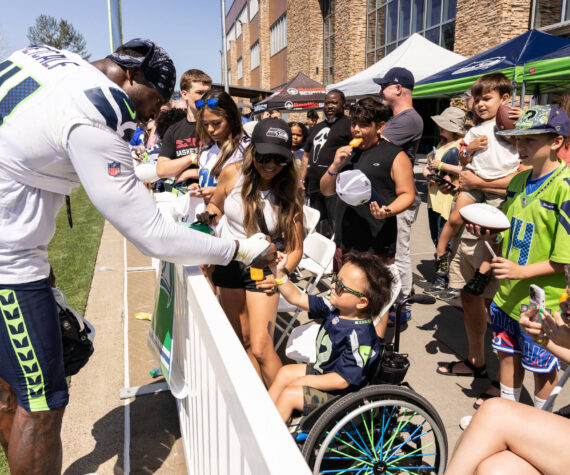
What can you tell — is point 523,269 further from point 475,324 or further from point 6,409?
point 6,409

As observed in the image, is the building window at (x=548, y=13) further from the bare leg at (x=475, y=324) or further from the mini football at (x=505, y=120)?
the bare leg at (x=475, y=324)

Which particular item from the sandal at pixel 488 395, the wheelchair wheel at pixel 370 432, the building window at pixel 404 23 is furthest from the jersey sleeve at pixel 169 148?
the building window at pixel 404 23

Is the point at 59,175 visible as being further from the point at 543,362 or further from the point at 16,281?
the point at 543,362

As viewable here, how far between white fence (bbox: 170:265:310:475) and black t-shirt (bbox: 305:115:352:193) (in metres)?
4.16

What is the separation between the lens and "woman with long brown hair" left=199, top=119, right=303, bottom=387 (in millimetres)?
2811

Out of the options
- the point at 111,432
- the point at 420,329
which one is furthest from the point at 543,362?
the point at 111,432

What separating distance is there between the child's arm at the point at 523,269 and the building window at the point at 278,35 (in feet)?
115

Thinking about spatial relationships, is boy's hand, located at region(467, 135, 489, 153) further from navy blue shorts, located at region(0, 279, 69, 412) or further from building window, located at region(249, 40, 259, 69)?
building window, located at region(249, 40, 259, 69)

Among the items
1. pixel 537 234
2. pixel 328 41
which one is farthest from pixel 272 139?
pixel 328 41

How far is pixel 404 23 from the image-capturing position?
17.2 meters

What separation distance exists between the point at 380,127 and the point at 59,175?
2.50 m

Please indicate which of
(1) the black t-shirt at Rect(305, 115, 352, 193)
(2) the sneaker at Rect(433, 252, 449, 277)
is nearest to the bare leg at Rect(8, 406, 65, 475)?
(2) the sneaker at Rect(433, 252, 449, 277)

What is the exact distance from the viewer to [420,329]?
4398 mm

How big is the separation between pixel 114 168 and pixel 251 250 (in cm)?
78
